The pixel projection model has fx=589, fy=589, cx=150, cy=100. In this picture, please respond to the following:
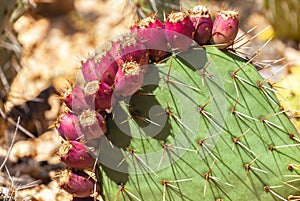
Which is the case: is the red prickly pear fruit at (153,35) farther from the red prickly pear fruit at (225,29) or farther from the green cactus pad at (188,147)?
the red prickly pear fruit at (225,29)

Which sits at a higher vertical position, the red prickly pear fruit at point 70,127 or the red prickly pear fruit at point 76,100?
the red prickly pear fruit at point 76,100

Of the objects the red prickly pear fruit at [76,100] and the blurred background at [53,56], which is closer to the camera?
the red prickly pear fruit at [76,100]

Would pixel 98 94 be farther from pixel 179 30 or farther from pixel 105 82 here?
pixel 179 30

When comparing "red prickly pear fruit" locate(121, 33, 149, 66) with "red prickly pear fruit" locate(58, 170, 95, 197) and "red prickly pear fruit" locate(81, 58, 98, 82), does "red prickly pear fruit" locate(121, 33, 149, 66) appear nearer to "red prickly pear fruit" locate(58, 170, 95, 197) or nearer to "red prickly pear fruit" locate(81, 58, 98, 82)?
"red prickly pear fruit" locate(81, 58, 98, 82)

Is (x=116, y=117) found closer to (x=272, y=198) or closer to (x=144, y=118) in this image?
(x=144, y=118)

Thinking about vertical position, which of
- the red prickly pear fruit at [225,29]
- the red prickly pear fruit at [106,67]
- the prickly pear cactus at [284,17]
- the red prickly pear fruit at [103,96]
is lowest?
the prickly pear cactus at [284,17]

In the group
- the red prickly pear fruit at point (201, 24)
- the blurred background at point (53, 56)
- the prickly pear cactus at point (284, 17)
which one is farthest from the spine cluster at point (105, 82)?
the prickly pear cactus at point (284, 17)

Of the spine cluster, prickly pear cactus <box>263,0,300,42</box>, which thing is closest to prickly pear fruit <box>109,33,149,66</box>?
the spine cluster
